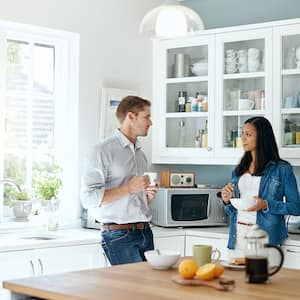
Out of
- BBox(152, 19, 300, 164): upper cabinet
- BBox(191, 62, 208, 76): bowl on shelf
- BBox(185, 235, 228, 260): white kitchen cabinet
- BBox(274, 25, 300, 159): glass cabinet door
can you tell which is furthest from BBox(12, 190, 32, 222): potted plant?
BBox(274, 25, 300, 159): glass cabinet door

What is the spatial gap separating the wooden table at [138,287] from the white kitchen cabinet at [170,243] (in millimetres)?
1945

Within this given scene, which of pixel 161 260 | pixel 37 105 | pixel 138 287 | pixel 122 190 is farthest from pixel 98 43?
pixel 138 287

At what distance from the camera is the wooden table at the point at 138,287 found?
237 centimetres

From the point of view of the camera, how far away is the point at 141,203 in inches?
155

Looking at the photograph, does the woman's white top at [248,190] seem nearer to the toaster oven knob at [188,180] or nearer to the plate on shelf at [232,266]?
the toaster oven knob at [188,180]

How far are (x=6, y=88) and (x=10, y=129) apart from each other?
0.90 ft

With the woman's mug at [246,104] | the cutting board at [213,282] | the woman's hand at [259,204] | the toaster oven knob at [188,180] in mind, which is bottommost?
the cutting board at [213,282]

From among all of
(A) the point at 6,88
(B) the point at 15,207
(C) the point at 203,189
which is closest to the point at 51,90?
(A) the point at 6,88

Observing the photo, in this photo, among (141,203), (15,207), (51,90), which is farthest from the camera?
(51,90)

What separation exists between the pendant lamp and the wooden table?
1048 millimetres

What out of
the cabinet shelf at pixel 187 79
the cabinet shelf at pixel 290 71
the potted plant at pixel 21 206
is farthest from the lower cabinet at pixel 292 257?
the potted plant at pixel 21 206

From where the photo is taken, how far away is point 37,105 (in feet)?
16.4

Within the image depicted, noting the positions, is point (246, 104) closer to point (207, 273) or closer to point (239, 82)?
point (239, 82)

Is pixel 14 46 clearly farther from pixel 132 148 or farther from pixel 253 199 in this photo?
pixel 253 199
